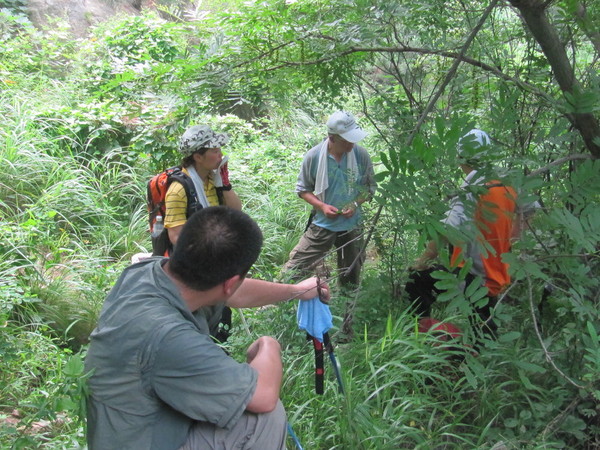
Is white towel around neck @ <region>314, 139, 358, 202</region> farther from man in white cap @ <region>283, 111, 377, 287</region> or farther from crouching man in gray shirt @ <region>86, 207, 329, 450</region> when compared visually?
crouching man in gray shirt @ <region>86, 207, 329, 450</region>

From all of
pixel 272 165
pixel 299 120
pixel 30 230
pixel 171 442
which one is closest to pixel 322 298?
pixel 171 442

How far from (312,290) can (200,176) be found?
1499 millimetres

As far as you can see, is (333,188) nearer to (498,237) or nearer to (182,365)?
(498,237)

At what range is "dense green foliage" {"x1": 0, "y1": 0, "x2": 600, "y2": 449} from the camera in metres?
2.28

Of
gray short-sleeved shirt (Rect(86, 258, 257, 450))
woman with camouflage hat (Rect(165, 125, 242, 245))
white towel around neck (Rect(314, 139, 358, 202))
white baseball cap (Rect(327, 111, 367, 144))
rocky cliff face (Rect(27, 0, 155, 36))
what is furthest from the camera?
rocky cliff face (Rect(27, 0, 155, 36))

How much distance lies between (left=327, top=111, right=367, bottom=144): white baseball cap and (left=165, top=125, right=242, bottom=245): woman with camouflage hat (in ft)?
2.59

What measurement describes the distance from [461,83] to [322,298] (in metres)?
1.60

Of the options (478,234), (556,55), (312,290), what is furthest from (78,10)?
(478,234)

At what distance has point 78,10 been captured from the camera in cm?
1238

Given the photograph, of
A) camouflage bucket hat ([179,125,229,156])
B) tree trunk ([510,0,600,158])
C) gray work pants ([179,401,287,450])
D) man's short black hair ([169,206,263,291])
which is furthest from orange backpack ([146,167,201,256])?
tree trunk ([510,0,600,158])

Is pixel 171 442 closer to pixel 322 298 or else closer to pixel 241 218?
pixel 241 218

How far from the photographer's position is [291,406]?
10.1 ft

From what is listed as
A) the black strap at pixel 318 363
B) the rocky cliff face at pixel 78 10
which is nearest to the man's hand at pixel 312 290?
the black strap at pixel 318 363

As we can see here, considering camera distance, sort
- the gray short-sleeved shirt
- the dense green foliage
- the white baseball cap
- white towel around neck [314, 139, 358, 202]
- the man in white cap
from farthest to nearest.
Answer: white towel around neck [314, 139, 358, 202] → the man in white cap → the white baseball cap → the dense green foliage → the gray short-sleeved shirt
